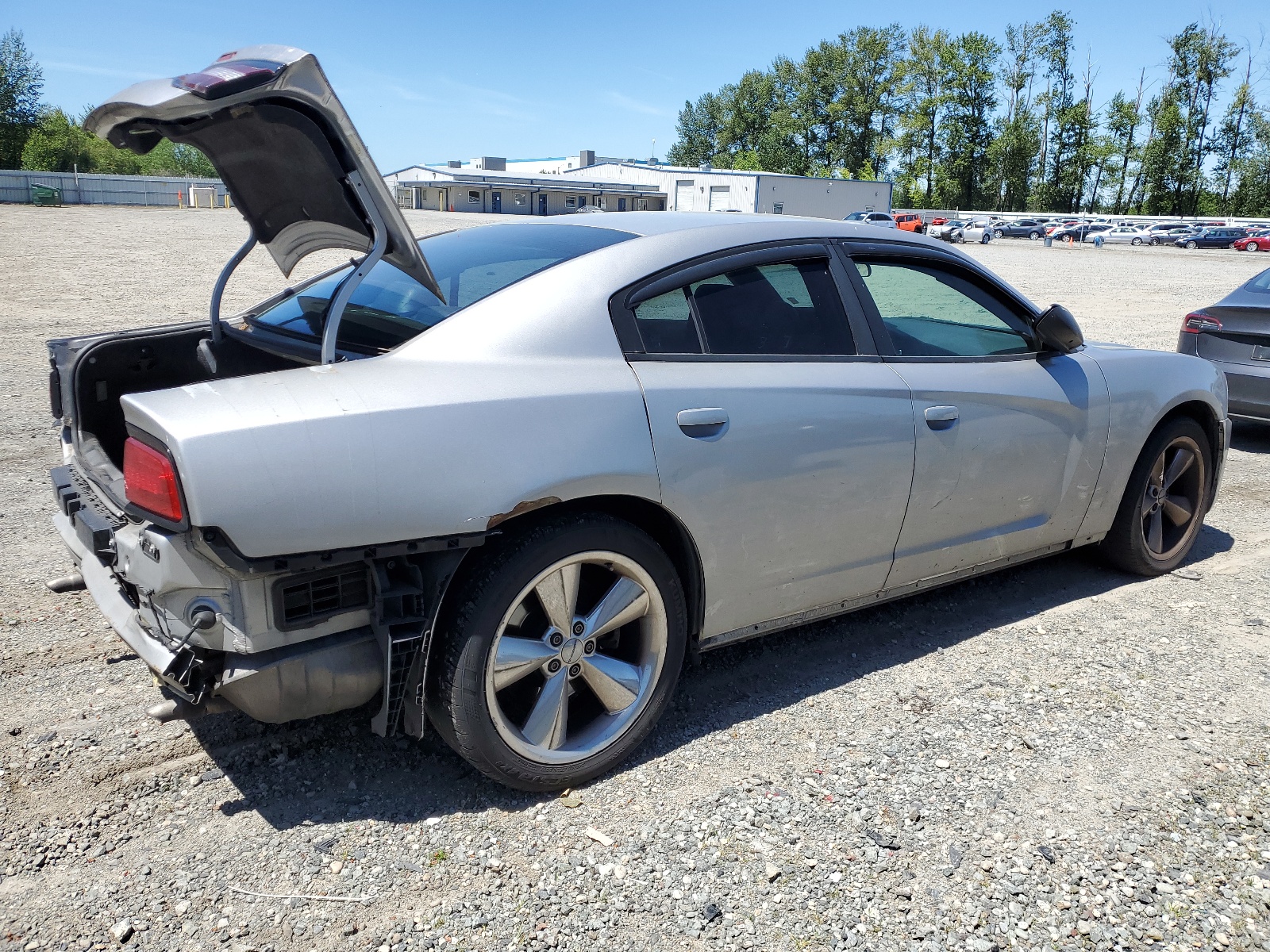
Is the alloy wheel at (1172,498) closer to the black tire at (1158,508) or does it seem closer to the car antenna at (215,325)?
the black tire at (1158,508)

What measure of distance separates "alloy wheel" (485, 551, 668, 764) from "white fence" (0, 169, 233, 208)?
61350 mm

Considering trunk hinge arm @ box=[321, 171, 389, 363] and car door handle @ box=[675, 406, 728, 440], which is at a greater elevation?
trunk hinge arm @ box=[321, 171, 389, 363]

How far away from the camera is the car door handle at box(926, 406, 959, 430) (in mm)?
3518

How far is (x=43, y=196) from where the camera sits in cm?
5416

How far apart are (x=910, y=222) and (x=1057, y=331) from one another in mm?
53270

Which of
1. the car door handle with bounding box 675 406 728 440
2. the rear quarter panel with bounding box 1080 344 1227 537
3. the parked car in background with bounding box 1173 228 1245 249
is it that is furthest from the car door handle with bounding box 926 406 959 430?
the parked car in background with bounding box 1173 228 1245 249

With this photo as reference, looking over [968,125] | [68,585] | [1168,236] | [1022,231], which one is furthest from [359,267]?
[968,125]

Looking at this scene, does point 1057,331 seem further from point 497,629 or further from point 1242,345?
point 1242,345

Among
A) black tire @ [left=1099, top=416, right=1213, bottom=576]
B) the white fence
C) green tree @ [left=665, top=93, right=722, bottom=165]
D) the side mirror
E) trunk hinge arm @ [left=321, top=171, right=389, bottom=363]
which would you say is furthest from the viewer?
green tree @ [left=665, top=93, right=722, bottom=165]

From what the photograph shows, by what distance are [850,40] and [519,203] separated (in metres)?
46.3

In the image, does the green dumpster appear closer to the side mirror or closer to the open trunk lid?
the open trunk lid

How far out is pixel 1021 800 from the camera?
2.95 meters

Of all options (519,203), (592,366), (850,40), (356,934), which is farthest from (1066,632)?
(850,40)

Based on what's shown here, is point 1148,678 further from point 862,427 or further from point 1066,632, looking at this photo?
point 862,427
